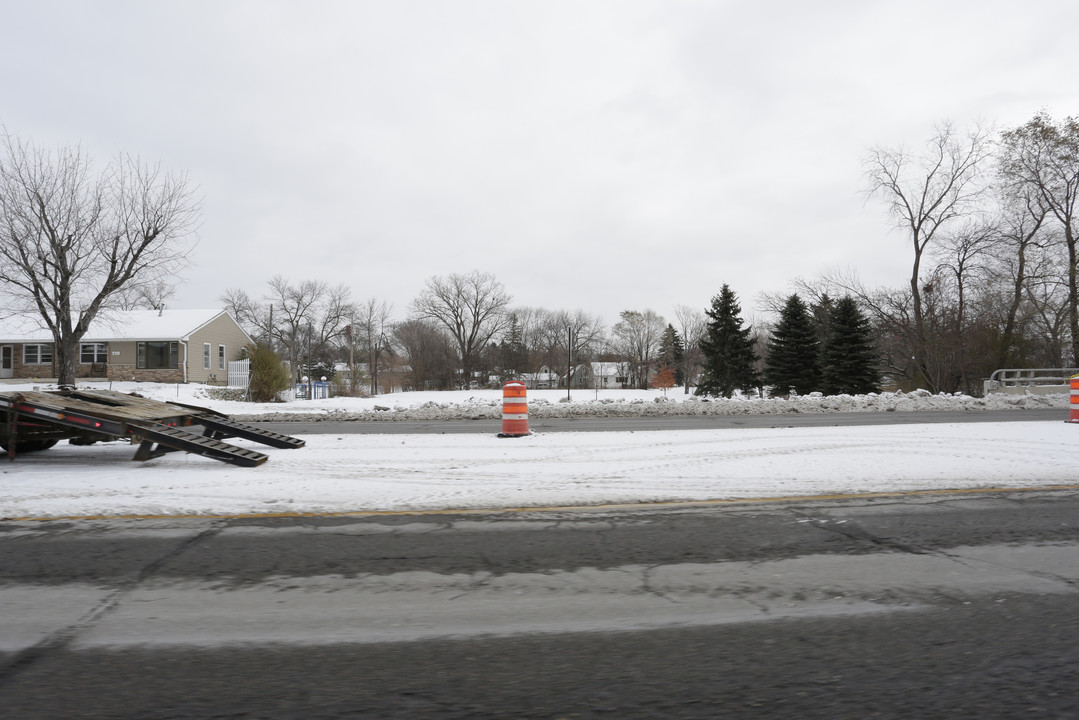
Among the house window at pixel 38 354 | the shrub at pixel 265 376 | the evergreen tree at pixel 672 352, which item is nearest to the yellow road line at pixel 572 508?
the shrub at pixel 265 376

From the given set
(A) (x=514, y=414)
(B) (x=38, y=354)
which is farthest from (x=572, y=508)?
(B) (x=38, y=354)

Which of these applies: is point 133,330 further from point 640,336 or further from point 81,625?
point 640,336

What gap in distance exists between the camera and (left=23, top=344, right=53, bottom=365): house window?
43125 mm

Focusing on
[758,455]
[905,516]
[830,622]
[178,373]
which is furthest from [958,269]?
[178,373]

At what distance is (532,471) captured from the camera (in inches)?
285

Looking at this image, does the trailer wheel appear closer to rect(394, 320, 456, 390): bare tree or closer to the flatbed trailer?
the flatbed trailer

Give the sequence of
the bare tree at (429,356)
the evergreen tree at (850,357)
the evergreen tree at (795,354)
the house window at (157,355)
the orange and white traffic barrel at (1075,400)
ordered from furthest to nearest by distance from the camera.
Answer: the bare tree at (429,356) → the house window at (157,355) → the evergreen tree at (795,354) → the evergreen tree at (850,357) → the orange and white traffic barrel at (1075,400)

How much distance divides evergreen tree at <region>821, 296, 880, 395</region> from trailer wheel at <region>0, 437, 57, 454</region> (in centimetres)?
3723

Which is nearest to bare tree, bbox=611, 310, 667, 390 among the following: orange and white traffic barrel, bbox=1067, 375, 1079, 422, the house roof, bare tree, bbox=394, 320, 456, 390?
bare tree, bbox=394, 320, 456, 390

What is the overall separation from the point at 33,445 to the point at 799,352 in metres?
40.0

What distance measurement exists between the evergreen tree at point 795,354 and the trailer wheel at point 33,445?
125 ft

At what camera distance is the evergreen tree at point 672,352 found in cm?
8638

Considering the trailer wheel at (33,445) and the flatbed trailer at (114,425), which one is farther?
the trailer wheel at (33,445)

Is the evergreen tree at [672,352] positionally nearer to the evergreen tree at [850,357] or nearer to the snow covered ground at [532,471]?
the evergreen tree at [850,357]
